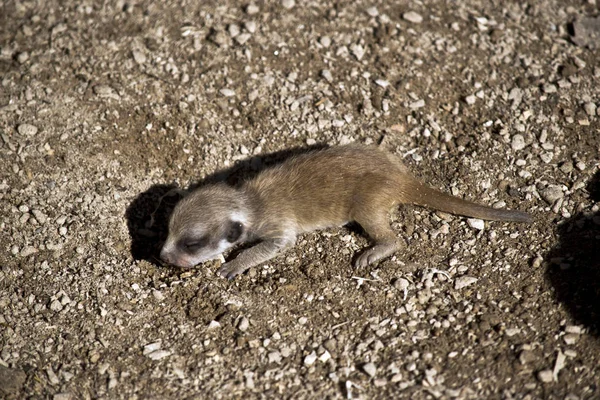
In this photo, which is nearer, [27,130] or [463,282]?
[463,282]

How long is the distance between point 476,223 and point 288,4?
284cm

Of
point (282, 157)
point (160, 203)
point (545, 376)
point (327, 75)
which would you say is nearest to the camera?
point (545, 376)

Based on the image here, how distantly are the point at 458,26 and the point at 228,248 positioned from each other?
3.08 m

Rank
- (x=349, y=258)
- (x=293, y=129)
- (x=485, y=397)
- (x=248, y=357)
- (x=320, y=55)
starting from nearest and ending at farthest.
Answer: (x=485, y=397) → (x=248, y=357) → (x=349, y=258) → (x=293, y=129) → (x=320, y=55)

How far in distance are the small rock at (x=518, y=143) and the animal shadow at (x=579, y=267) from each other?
67 cm

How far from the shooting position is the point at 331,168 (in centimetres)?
506

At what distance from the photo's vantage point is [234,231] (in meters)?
5.02

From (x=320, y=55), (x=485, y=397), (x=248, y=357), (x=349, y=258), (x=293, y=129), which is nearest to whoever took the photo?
(x=485, y=397)

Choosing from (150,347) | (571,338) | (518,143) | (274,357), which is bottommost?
(150,347)

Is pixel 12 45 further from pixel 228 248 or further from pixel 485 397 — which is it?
pixel 485 397

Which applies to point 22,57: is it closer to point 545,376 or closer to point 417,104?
point 417,104

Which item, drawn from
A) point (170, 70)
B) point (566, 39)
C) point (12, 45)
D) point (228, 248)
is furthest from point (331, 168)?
point (12, 45)

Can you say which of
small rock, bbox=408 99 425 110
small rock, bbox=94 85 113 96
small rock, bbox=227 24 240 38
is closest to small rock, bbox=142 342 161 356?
small rock, bbox=94 85 113 96

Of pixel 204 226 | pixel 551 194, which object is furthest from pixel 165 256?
pixel 551 194
